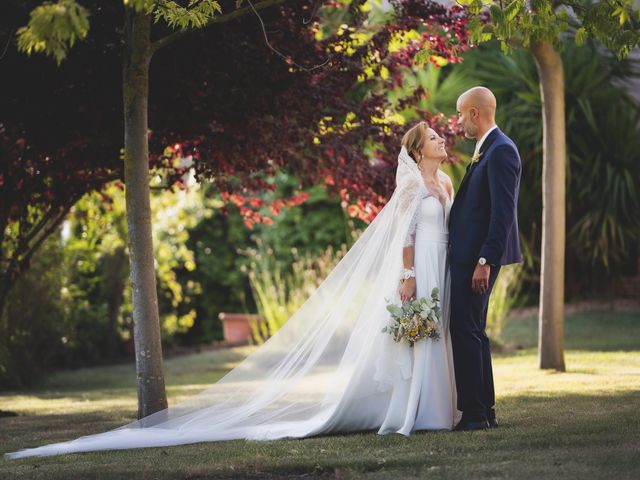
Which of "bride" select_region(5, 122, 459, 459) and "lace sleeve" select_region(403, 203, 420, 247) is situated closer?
"bride" select_region(5, 122, 459, 459)

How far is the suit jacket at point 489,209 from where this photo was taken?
5828mm

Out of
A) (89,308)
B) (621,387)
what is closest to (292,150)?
(621,387)

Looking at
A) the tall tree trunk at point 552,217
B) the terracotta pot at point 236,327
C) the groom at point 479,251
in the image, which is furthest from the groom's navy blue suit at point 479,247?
the terracotta pot at point 236,327

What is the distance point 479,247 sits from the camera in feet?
19.7

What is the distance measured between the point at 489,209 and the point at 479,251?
28 cm

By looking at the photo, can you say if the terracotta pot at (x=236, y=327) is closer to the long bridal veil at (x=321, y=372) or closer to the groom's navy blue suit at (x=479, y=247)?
the long bridal veil at (x=321, y=372)

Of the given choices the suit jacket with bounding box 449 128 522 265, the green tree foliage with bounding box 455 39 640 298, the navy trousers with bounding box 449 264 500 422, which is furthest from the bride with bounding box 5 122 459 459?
the green tree foliage with bounding box 455 39 640 298

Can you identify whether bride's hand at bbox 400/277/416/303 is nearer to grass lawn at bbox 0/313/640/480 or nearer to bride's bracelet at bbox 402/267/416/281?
bride's bracelet at bbox 402/267/416/281

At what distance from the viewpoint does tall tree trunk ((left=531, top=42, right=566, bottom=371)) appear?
9.40m

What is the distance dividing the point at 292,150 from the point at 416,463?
12.8 ft

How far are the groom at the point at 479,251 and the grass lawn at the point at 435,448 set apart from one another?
12.8 inches

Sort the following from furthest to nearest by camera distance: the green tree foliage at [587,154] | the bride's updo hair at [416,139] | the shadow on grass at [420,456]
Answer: the green tree foliage at [587,154] < the bride's updo hair at [416,139] < the shadow on grass at [420,456]

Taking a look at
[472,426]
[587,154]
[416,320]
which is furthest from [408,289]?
[587,154]

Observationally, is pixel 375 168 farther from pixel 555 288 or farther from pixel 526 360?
pixel 526 360
